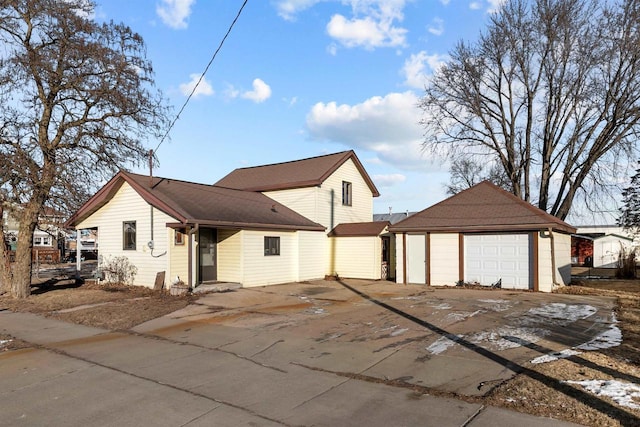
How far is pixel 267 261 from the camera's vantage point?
18.6 m

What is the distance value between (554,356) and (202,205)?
1357 cm

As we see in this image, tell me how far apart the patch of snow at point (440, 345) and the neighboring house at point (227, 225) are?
965 centimetres

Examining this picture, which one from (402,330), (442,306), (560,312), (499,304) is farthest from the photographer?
(499,304)

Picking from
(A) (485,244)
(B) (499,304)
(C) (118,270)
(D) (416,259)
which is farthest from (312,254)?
(B) (499,304)

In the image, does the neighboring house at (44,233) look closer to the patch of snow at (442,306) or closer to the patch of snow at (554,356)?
the patch of snow at (442,306)

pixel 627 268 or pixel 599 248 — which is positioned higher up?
pixel 599 248

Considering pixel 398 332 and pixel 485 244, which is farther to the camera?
pixel 485 244

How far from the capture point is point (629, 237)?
3891 centimetres

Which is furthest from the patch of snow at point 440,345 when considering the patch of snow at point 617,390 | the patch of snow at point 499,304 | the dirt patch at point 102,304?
A: the dirt patch at point 102,304

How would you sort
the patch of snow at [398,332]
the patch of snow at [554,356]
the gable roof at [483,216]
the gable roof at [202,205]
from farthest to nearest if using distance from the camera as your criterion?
1. the gable roof at [483,216]
2. the gable roof at [202,205]
3. the patch of snow at [398,332]
4. the patch of snow at [554,356]

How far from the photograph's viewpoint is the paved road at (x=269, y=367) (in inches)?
194

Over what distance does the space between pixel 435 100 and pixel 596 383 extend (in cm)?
2403

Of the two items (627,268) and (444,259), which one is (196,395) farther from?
(627,268)

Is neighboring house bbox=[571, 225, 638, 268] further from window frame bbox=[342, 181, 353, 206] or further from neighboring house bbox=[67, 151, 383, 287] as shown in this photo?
neighboring house bbox=[67, 151, 383, 287]
